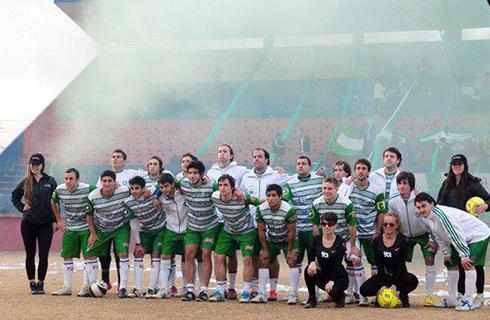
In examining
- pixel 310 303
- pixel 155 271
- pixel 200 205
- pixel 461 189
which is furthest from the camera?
pixel 155 271

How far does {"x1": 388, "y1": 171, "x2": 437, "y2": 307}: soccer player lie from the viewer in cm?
864

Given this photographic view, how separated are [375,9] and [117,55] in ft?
34.8

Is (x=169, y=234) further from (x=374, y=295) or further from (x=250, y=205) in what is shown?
(x=374, y=295)

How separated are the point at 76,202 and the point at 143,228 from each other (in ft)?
2.91

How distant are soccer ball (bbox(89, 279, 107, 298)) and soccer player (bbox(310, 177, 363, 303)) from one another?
2.57 metres

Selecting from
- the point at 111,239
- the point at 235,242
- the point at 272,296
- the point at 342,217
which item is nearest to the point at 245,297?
the point at 272,296

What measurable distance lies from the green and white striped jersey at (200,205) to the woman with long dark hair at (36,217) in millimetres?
1905

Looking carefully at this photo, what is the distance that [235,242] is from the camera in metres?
9.20

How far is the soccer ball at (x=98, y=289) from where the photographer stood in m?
9.13

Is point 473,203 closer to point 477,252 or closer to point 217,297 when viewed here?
point 477,252

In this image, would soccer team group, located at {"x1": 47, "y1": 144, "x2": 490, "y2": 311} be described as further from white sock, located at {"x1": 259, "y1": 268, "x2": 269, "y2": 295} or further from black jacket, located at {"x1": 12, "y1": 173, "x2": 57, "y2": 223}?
black jacket, located at {"x1": 12, "y1": 173, "x2": 57, "y2": 223}

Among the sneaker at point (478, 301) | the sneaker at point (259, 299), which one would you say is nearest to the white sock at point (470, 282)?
the sneaker at point (478, 301)

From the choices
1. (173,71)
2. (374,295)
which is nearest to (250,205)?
(374,295)

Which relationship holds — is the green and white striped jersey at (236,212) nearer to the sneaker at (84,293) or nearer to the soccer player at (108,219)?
the soccer player at (108,219)
